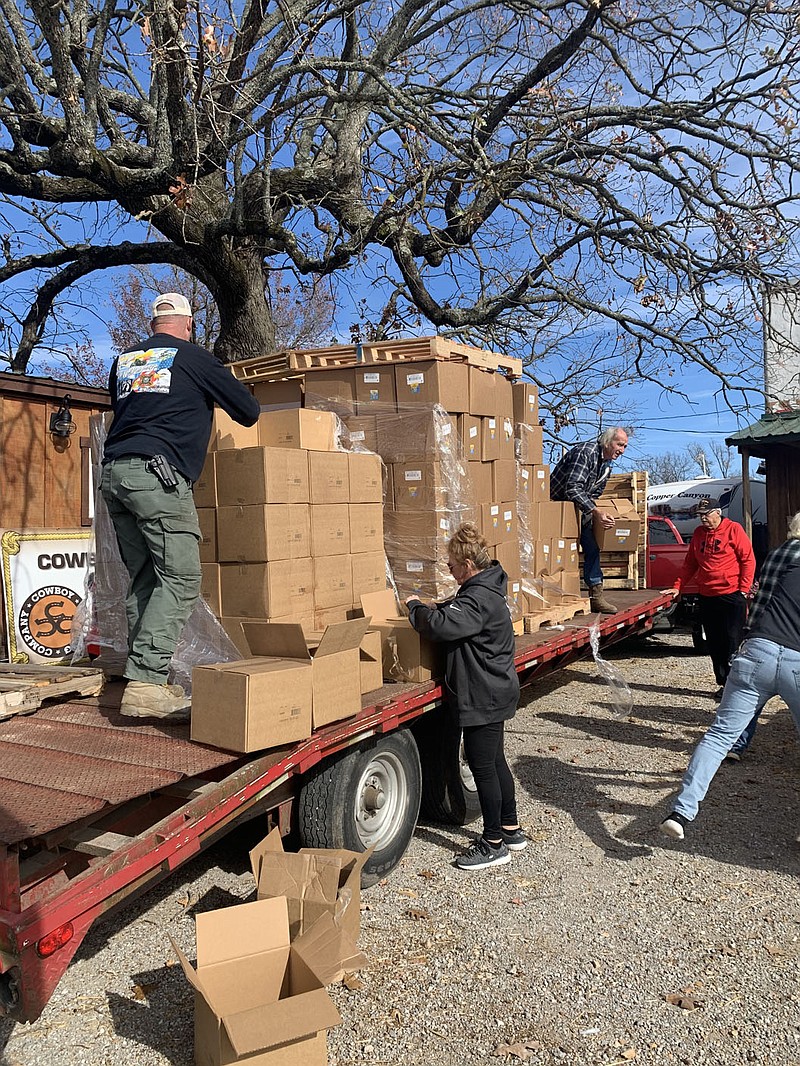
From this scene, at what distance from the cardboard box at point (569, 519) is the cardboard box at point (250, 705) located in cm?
482

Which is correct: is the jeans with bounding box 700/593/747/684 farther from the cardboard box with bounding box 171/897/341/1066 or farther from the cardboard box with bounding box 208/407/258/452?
the cardboard box with bounding box 171/897/341/1066

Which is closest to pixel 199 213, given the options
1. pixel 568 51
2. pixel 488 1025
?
pixel 568 51

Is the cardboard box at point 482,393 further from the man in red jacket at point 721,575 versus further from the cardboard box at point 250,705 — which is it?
the cardboard box at point 250,705

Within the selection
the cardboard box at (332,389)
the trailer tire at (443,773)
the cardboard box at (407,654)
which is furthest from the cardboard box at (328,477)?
the trailer tire at (443,773)

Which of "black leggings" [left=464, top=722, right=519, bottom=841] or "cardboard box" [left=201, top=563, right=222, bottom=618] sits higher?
"cardboard box" [left=201, top=563, right=222, bottom=618]

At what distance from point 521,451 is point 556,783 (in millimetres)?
2748

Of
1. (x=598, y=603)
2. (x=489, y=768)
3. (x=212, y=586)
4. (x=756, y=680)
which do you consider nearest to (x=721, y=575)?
(x=598, y=603)

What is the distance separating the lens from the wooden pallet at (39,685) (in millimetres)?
4009

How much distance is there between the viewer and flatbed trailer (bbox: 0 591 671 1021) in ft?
8.07

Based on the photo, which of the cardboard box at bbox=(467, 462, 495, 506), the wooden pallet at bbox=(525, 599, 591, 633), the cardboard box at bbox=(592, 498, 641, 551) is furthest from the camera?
the cardboard box at bbox=(592, 498, 641, 551)

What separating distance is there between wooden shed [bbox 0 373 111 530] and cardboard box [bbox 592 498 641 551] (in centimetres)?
574

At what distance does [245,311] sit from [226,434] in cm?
484

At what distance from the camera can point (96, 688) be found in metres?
4.39

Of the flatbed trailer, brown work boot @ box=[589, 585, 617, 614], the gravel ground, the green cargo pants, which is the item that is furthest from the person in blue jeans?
brown work boot @ box=[589, 585, 617, 614]
